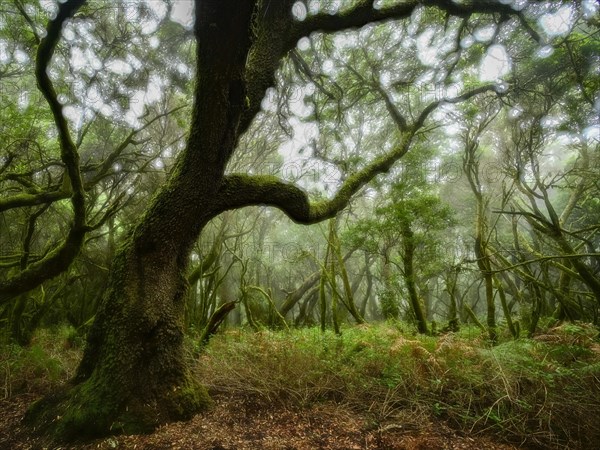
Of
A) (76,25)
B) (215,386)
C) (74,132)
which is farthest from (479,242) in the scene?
(74,132)

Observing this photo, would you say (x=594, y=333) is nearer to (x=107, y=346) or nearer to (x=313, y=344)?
(x=313, y=344)

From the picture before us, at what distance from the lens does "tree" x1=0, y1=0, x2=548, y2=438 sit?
2.50m

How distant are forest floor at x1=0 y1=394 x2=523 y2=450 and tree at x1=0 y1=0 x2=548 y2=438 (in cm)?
15

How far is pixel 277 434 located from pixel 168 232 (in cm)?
239

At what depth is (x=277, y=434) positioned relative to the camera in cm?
290

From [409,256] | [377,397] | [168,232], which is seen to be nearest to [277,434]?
[377,397]

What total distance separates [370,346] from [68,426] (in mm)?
4001

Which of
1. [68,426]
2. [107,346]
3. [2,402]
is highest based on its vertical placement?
[107,346]

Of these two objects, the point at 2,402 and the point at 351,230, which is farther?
the point at 351,230

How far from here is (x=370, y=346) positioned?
4.87 m

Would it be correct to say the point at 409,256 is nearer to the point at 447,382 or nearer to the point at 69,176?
the point at 447,382

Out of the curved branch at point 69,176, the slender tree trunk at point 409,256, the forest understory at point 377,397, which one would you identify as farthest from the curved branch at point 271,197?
the slender tree trunk at point 409,256

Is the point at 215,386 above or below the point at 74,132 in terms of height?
below

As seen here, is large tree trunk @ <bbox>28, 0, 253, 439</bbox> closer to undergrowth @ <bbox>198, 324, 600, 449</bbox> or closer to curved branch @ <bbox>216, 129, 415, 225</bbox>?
curved branch @ <bbox>216, 129, 415, 225</bbox>
